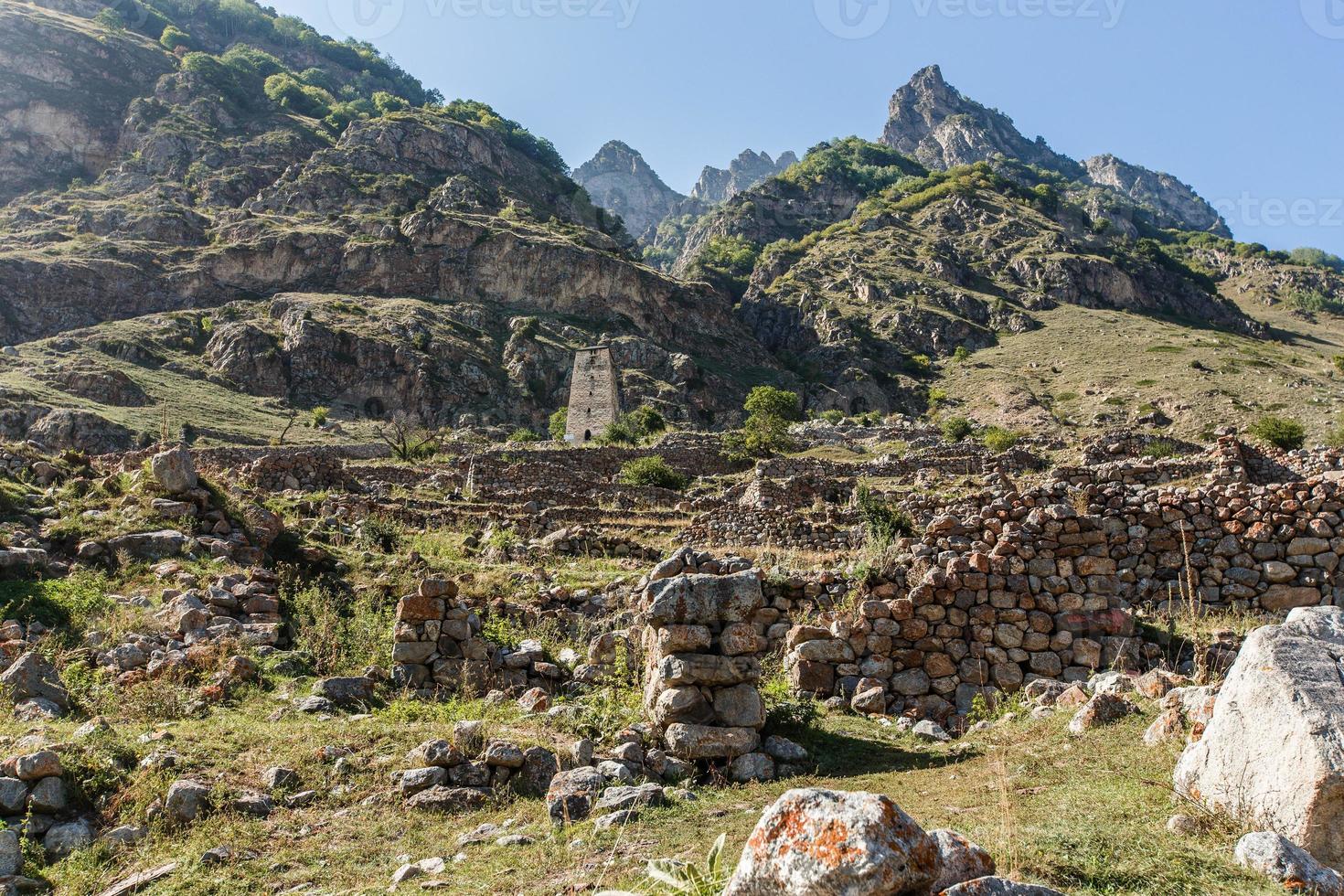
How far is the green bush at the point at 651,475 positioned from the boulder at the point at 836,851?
1000 inches

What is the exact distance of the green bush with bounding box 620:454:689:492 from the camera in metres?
28.4

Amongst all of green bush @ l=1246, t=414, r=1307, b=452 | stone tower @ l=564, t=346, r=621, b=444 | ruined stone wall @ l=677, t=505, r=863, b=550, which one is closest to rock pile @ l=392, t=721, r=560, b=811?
ruined stone wall @ l=677, t=505, r=863, b=550

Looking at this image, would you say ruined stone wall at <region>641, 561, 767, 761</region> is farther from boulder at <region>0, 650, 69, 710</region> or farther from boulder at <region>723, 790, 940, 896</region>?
boulder at <region>0, 650, 69, 710</region>

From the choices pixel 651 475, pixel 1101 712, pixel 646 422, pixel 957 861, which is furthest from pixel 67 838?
pixel 646 422

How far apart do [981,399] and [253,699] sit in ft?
220

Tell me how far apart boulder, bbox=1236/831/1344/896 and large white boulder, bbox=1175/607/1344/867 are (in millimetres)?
216

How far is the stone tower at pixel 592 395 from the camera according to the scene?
51750 millimetres

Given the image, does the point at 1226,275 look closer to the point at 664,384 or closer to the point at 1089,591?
the point at 664,384

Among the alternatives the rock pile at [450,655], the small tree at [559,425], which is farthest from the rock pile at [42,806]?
the small tree at [559,425]

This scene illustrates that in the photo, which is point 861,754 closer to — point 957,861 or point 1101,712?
point 1101,712

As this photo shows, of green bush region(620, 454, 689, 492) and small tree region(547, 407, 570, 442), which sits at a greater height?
small tree region(547, 407, 570, 442)

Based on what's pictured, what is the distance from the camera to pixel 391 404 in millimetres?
66688

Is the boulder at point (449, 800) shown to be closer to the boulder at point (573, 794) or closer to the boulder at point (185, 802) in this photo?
the boulder at point (573, 794)

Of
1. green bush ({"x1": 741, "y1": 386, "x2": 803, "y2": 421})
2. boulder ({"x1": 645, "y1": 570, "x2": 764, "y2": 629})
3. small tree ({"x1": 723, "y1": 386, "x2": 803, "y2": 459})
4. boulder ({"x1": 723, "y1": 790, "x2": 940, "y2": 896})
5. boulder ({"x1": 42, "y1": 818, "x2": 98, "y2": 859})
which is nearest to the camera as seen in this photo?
→ boulder ({"x1": 723, "y1": 790, "x2": 940, "y2": 896})
